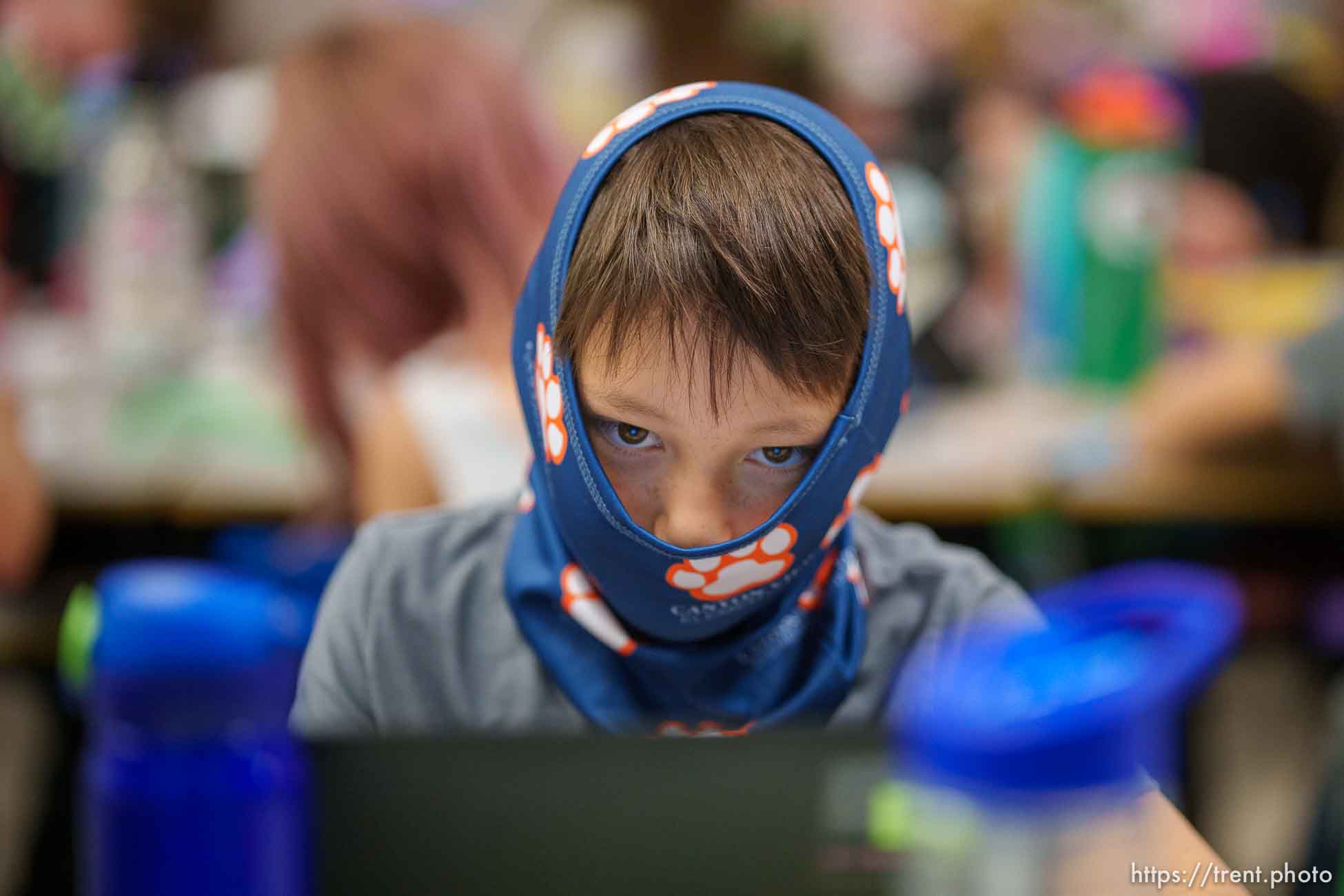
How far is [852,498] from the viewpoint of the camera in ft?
2.70

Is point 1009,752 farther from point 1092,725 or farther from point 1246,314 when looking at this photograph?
point 1246,314

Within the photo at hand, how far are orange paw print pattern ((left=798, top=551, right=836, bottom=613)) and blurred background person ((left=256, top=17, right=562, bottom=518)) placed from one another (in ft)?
2.10

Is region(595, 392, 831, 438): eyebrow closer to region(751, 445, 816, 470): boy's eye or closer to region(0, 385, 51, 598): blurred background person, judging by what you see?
region(751, 445, 816, 470): boy's eye

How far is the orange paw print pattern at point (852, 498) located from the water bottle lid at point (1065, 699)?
230mm

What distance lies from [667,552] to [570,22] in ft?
9.38

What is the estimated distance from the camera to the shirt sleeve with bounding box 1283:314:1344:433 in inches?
76.8

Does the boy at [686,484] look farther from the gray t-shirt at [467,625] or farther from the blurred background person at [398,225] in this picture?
the blurred background person at [398,225]

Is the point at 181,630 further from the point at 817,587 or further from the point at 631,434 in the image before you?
the point at 817,587

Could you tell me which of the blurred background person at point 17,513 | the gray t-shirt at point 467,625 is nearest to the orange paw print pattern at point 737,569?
the gray t-shirt at point 467,625

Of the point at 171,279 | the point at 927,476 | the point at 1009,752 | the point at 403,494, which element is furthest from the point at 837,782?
the point at 171,279

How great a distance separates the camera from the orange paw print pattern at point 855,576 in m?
0.88

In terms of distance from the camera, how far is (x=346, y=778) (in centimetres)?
60

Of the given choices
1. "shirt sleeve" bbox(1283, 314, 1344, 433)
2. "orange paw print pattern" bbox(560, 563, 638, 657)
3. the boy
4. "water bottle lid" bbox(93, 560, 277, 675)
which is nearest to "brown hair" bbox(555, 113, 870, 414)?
the boy

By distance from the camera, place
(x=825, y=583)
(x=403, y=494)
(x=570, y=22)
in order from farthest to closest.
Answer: (x=570, y=22) → (x=403, y=494) → (x=825, y=583)
